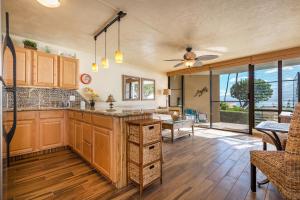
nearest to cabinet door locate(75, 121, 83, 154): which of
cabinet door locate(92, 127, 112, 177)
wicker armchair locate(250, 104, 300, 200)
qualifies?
cabinet door locate(92, 127, 112, 177)

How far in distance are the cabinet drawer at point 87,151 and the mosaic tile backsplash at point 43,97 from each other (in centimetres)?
162

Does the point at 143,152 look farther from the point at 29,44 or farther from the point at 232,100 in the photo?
the point at 232,100

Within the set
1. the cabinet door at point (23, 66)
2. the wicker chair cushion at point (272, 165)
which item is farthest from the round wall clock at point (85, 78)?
the wicker chair cushion at point (272, 165)

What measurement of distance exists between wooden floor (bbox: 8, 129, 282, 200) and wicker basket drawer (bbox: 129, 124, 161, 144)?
2.06ft

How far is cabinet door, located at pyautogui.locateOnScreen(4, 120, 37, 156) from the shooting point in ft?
8.41

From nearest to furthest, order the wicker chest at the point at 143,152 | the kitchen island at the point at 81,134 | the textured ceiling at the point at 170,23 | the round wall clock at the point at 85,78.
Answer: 1. the wicker chest at the point at 143,152
2. the kitchen island at the point at 81,134
3. the textured ceiling at the point at 170,23
4. the round wall clock at the point at 85,78

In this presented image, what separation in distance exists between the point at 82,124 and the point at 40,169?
0.91m

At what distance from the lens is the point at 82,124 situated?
2521 millimetres

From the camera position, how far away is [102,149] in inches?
78.5

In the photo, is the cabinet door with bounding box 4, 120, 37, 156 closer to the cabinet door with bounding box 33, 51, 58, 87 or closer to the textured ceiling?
the cabinet door with bounding box 33, 51, 58, 87

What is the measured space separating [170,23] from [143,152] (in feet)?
7.06

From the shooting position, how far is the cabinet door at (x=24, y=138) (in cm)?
256

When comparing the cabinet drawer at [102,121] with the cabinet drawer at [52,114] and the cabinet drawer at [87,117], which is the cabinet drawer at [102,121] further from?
the cabinet drawer at [52,114]

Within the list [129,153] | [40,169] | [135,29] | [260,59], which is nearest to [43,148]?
[40,169]
